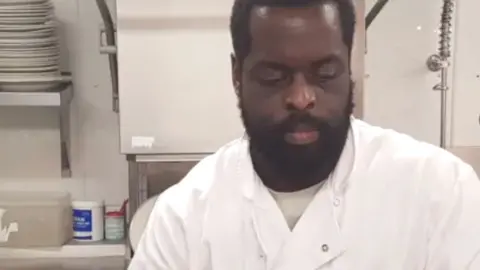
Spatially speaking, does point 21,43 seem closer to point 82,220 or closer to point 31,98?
point 31,98

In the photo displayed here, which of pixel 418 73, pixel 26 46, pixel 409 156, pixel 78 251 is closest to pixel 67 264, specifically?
pixel 78 251

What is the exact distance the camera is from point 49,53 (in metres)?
1.79

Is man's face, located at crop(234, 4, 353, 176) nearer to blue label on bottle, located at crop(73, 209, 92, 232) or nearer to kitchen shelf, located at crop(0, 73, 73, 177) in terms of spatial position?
kitchen shelf, located at crop(0, 73, 73, 177)

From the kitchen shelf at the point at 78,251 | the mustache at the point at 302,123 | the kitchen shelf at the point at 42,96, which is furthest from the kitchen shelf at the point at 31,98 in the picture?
the mustache at the point at 302,123

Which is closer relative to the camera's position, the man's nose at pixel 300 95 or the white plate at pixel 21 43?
the man's nose at pixel 300 95

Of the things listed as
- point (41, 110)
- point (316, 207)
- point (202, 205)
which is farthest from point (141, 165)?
point (316, 207)

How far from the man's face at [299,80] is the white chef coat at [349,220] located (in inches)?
4.1

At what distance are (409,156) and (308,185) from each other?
15 cm

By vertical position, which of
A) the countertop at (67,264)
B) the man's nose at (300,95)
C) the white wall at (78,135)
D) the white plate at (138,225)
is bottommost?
the countertop at (67,264)

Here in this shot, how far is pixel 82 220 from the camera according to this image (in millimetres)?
1945

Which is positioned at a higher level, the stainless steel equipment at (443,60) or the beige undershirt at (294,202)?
the stainless steel equipment at (443,60)

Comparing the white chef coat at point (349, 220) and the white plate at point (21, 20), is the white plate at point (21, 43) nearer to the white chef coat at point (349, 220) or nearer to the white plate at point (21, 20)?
the white plate at point (21, 20)

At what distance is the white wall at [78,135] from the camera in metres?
1.96

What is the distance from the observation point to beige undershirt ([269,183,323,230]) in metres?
1.03
